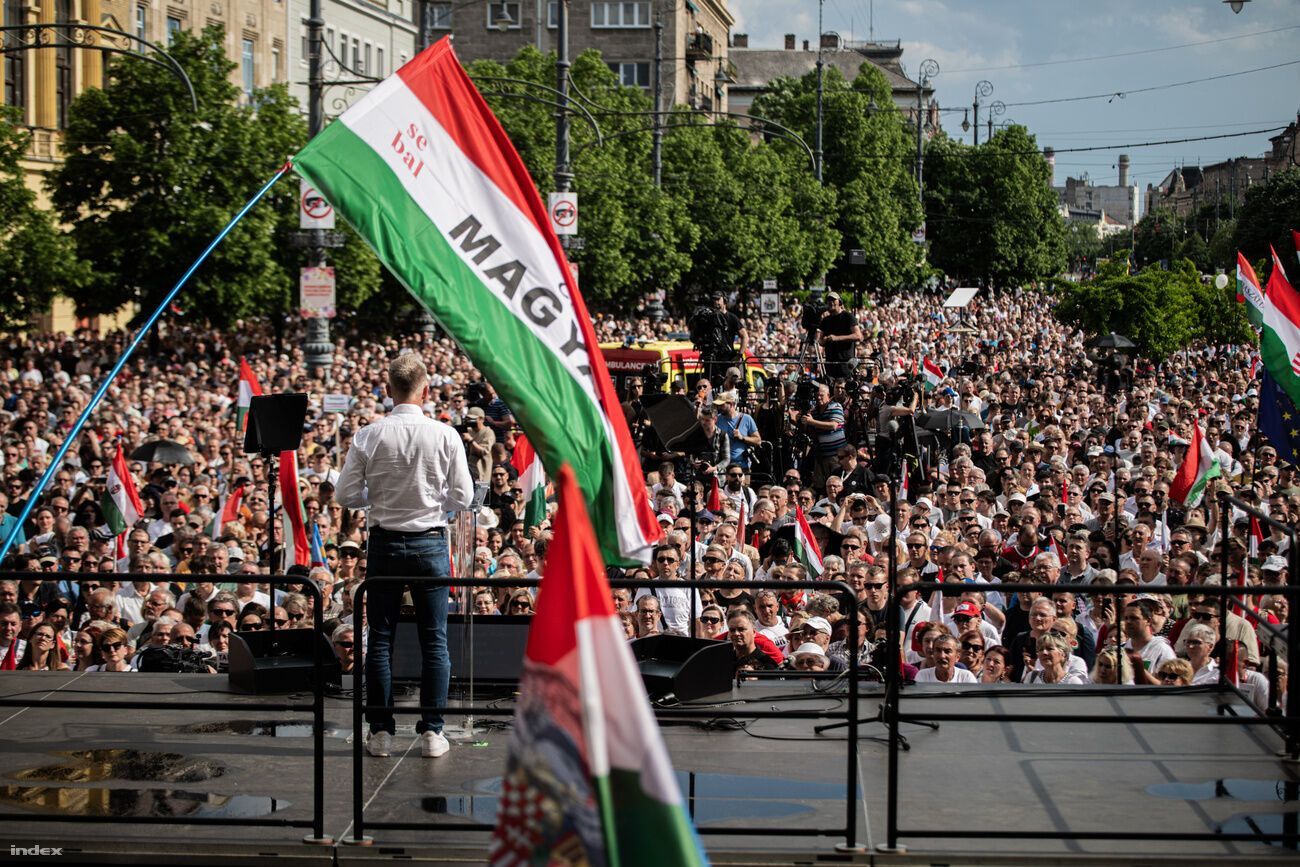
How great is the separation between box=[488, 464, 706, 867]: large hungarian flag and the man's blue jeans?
337 centimetres

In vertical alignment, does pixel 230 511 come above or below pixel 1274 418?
below

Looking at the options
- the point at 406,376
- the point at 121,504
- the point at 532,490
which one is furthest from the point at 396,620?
the point at 121,504

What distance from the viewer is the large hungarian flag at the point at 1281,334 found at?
41.4 ft

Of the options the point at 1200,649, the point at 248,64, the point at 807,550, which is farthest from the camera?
the point at 248,64

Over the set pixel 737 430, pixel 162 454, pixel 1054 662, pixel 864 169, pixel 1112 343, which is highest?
pixel 864 169

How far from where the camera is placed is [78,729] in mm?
6910

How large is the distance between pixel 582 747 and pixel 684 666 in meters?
3.89

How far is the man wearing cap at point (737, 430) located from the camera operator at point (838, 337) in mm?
1380

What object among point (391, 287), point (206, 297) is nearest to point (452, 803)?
point (206, 297)

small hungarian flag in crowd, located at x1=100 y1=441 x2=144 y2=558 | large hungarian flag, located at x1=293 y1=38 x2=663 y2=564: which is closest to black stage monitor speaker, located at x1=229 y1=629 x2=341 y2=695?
large hungarian flag, located at x1=293 y1=38 x2=663 y2=564

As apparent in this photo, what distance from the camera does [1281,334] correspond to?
12.8m

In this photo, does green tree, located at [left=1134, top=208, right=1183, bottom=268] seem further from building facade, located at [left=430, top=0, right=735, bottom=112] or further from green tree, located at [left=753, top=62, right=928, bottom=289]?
building facade, located at [left=430, top=0, right=735, bottom=112]

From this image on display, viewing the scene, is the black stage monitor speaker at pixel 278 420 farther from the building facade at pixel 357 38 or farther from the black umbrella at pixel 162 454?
the building facade at pixel 357 38

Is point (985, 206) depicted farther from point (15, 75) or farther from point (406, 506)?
point (406, 506)
